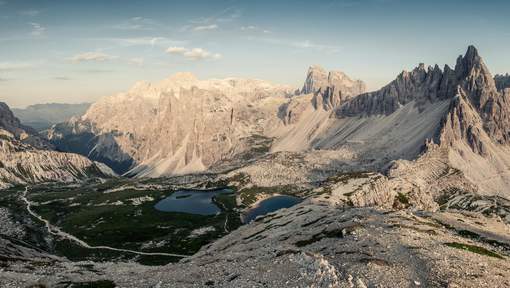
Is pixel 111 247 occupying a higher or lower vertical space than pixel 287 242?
lower

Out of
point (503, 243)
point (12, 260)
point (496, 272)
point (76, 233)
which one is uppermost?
point (496, 272)

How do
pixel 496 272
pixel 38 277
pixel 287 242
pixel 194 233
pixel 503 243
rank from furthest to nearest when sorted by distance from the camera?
1. pixel 194 233
2. pixel 287 242
3. pixel 503 243
4. pixel 38 277
5. pixel 496 272

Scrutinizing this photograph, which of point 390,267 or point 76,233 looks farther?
point 76,233

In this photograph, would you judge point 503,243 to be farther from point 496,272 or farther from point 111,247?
point 111,247

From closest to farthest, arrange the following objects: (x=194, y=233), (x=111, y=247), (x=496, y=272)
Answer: (x=496, y=272) → (x=111, y=247) → (x=194, y=233)

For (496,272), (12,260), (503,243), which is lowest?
(12,260)

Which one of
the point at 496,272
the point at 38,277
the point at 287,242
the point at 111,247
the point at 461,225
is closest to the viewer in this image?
the point at 496,272

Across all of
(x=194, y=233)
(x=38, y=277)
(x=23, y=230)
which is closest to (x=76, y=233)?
(x=23, y=230)

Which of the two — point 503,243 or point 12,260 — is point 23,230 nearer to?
point 12,260

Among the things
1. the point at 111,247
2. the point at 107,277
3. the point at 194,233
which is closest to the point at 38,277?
the point at 107,277
